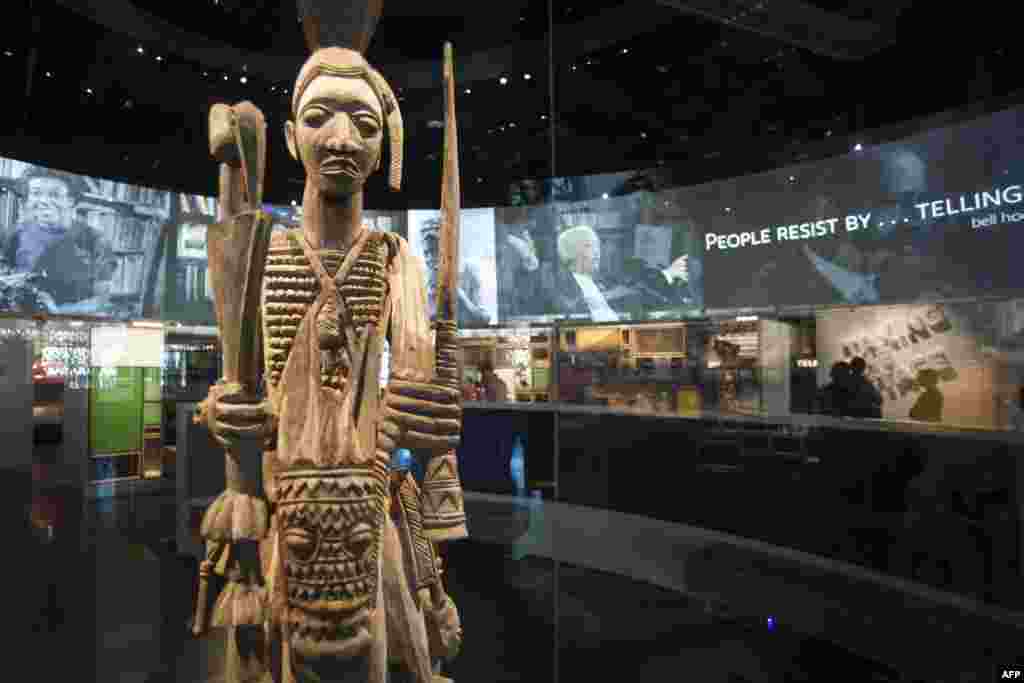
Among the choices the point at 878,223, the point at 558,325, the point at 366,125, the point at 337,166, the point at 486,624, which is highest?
the point at 878,223

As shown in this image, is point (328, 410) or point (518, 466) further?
point (518, 466)

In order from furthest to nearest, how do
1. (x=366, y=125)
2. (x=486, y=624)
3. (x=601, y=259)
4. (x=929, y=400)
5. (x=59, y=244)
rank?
(x=601, y=259) < (x=59, y=244) < (x=486, y=624) < (x=929, y=400) < (x=366, y=125)

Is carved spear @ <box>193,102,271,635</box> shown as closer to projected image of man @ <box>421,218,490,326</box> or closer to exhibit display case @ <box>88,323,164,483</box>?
exhibit display case @ <box>88,323,164,483</box>

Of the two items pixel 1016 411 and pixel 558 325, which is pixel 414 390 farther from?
pixel 558 325

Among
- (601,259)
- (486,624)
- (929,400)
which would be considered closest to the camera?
(929,400)

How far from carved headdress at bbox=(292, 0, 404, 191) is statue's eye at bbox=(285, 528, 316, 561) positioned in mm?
919

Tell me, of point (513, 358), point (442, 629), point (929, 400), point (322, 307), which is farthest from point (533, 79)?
point (442, 629)

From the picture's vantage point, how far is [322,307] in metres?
1.51

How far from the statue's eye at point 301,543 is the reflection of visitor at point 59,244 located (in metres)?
2.77

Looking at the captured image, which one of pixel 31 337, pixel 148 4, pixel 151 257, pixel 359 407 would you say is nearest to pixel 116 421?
pixel 31 337

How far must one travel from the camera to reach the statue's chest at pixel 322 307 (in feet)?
4.85

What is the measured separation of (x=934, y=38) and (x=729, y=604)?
3170 millimetres

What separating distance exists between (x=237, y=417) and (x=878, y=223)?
128 inches

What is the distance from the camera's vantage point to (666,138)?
4102 millimetres
